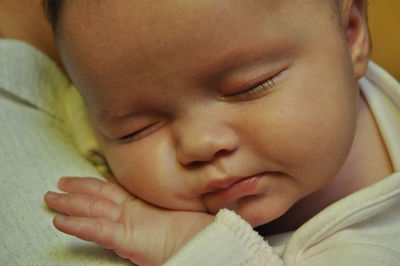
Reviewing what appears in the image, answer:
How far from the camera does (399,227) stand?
90 centimetres

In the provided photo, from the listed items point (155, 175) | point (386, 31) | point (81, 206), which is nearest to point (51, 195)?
point (81, 206)

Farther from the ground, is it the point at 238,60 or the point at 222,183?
the point at 238,60

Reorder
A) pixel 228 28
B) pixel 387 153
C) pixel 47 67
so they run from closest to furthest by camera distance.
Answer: pixel 228 28 → pixel 387 153 → pixel 47 67

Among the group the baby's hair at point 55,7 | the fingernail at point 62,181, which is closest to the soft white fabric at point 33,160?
the fingernail at point 62,181

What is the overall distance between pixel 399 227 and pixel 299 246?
0.20m

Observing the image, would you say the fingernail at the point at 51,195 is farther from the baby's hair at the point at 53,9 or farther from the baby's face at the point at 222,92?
the baby's hair at the point at 53,9

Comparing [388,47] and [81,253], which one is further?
[388,47]

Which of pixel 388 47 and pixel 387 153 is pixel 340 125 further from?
pixel 388 47

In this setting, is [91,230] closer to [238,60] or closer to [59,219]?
[59,219]

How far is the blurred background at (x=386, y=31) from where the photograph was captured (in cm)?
133

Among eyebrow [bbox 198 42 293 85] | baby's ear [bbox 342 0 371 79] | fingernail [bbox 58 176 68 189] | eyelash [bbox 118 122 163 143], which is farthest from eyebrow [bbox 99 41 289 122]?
fingernail [bbox 58 176 68 189]

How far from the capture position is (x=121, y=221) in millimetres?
876

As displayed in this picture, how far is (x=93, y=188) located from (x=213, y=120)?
0.28 meters

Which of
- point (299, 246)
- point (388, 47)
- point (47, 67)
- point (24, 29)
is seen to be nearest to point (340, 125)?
point (299, 246)
